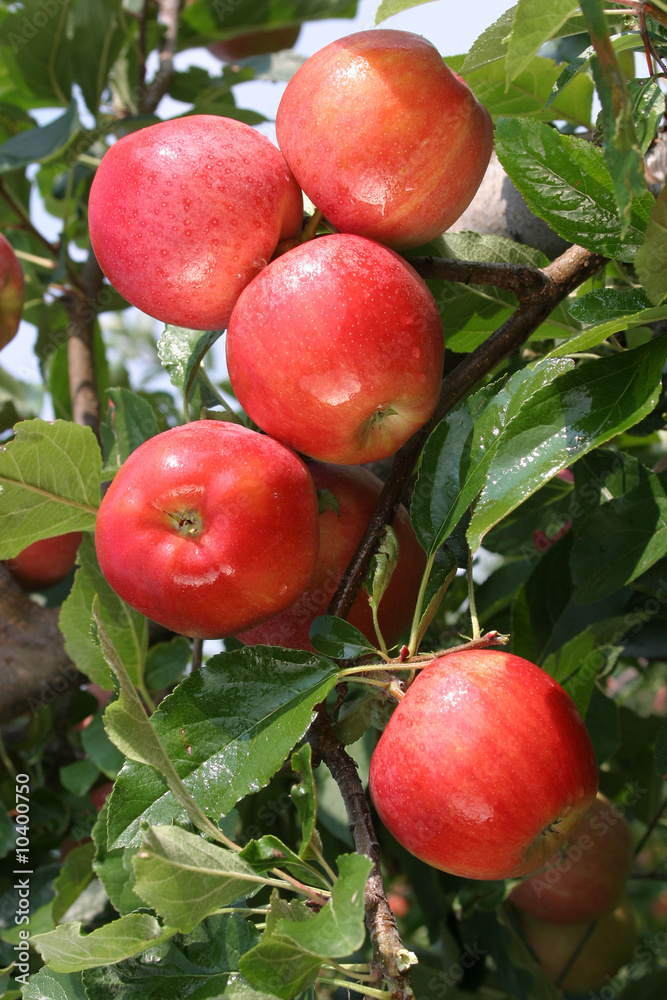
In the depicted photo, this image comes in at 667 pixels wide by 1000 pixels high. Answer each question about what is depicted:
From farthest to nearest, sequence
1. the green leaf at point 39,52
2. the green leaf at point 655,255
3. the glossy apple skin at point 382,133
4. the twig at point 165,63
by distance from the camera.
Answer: the twig at point 165,63 → the green leaf at point 39,52 → the glossy apple skin at point 382,133 → the green leaf at point 655,255

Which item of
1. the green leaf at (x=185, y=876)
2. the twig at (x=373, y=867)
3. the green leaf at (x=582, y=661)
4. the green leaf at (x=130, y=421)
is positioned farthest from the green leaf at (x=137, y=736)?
the green leaf at (x=582, y=661)

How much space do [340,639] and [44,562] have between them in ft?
3.12

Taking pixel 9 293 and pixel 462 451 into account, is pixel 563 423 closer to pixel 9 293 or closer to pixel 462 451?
pixel 462 451

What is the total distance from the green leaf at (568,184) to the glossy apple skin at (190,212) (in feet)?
0.73

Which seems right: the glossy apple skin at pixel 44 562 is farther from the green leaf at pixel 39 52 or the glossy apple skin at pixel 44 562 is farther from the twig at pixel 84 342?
the green leaf at pixel 39 52

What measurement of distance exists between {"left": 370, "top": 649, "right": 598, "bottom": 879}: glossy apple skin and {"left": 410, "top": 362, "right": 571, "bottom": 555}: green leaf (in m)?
0.15

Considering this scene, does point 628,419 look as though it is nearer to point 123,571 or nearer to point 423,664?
point 423,664

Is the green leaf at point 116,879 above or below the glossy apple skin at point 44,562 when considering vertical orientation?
above

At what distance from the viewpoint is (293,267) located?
69cm

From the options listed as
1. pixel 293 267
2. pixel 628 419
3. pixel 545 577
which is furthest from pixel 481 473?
pixel 545 577

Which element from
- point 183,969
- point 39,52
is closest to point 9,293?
point 39,52

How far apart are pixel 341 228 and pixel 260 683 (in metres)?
0.45

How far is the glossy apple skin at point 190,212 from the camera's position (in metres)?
0.71

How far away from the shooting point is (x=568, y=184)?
683 millimetres
